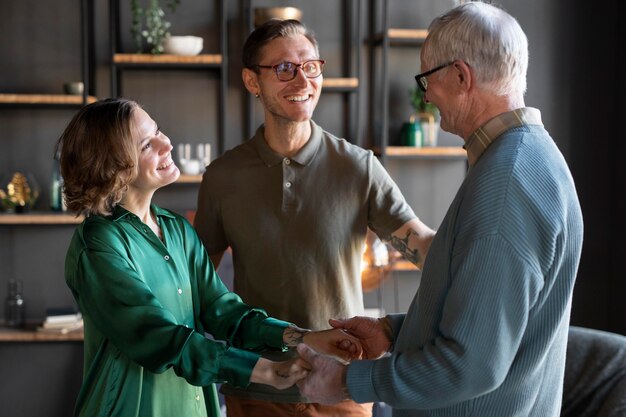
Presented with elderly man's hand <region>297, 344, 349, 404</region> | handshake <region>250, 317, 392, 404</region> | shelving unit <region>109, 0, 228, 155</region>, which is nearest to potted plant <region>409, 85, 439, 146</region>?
shelving unit <region>109, 0, 228, 155</region>

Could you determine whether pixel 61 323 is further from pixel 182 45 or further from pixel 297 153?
pixel 297 153

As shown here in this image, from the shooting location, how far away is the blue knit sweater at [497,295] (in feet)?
4.45

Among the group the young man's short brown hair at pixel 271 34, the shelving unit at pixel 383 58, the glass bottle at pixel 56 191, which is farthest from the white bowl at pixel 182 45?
the young man's short brown hair at pixel 271 34

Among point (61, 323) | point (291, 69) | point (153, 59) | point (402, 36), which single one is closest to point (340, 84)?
point (402, 36)

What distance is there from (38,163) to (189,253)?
2.96 meters

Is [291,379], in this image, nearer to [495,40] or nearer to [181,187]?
[495,40]

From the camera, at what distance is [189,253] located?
2.06 metres

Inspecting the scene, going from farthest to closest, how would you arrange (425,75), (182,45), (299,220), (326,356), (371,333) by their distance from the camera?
(182,45) → (299,220) → (371,333) → (326,356) → (425,75)

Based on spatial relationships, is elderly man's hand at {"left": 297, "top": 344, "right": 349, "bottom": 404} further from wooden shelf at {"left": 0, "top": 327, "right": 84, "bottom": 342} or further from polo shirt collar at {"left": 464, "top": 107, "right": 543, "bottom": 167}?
wooden shelf at {"left": 0, "top": 327, "right": 84, "bottom": 342}

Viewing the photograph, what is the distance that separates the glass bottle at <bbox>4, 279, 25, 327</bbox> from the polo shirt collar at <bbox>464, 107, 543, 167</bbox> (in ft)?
12.2

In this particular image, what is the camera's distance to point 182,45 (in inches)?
175

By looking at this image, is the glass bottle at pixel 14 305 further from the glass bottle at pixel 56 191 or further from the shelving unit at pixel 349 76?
the shelving unit at pixel 349 76

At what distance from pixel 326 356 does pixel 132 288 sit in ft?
1.51

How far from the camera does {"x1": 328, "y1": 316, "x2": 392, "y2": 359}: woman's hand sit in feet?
6.51
